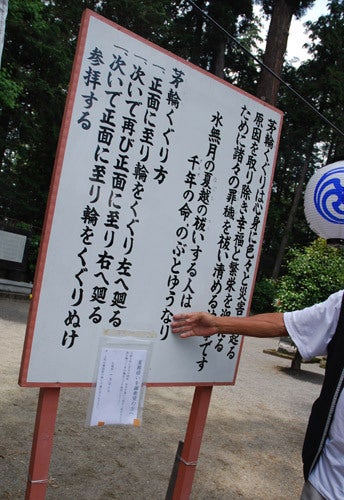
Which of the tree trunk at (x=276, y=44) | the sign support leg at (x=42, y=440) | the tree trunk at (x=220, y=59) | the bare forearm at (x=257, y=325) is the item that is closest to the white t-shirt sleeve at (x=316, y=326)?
the bare forearm at (x=257, y=325)

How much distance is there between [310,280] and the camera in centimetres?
838

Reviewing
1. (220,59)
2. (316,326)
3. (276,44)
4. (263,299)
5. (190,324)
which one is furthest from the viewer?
(263,299)

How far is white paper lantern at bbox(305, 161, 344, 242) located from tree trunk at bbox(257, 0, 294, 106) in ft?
18.5

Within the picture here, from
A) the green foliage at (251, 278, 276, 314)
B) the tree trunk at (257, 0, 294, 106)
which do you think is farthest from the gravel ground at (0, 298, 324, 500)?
the green foliage at (251, 278, 276, 314)

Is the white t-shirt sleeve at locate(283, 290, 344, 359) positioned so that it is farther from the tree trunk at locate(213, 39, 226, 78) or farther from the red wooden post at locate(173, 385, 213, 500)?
the tree trunk at locate(213, 39, 226, 78)

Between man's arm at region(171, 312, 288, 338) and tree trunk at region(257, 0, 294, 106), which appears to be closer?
man's arm at region(171, 312, 288, 338)

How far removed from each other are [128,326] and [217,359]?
63cm

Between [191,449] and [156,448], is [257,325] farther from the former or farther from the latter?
[156,448]

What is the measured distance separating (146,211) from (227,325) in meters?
0.66

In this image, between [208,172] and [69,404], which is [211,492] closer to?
[69,404]

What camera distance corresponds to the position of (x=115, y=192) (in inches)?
83.4

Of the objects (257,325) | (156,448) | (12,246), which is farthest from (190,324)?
(12,246)

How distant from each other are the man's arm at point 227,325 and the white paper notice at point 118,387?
0.24m

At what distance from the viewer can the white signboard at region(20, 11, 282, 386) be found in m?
1.99
